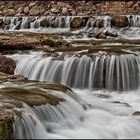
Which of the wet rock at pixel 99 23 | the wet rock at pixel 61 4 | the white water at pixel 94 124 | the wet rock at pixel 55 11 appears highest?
the wet rock at pixel 61 4

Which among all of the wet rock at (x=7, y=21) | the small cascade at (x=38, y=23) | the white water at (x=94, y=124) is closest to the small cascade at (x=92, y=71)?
the white water at (x=94, y=124)

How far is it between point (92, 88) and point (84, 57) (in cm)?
136

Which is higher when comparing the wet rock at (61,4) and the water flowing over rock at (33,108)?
the wet rock at (61,4)

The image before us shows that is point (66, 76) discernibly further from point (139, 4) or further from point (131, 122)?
point (139, 4)

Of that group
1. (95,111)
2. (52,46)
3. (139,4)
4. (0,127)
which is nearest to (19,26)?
(139,4)

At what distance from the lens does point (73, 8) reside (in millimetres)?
33188

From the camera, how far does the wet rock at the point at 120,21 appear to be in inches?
1052

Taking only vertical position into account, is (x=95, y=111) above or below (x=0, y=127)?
below

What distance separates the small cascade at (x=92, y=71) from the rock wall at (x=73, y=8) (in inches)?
664

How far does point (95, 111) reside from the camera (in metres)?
11.0

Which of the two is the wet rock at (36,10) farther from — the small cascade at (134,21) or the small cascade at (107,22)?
the small cascade at (134,21)

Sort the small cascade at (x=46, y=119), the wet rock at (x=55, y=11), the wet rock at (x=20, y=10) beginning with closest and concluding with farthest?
1. the small cascade at (x=46, y=119)
2. the wet rock at (x=55, y=11)
3. the wet rock at (x=20, y=10)

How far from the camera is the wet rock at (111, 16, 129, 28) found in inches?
1052

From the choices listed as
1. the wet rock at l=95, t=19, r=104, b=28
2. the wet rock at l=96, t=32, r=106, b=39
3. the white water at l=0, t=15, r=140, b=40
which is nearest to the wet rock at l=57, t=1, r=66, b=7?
the white water at l=0, t=15, r=140, b=40
